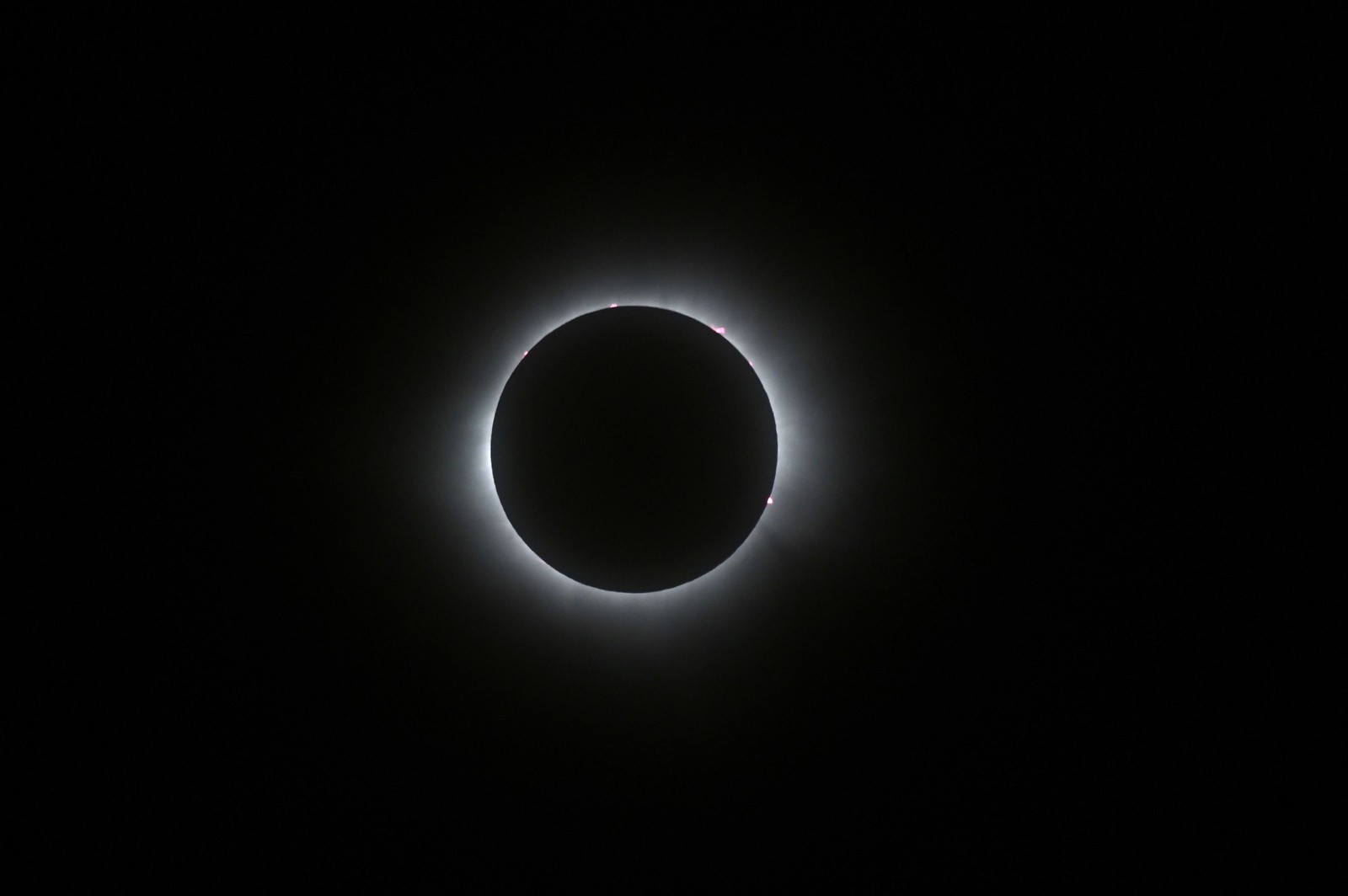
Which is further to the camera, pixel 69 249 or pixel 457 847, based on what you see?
pixel 457 847

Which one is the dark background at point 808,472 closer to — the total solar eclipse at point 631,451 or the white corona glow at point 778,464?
the white corona glow at point 778,464

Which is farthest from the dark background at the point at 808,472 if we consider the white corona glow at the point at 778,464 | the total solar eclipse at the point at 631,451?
the total solar eclipse at the point at 631,451

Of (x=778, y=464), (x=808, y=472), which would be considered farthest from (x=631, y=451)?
(x=808, y=472)

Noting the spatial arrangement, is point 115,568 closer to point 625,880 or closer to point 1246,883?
point 625,880

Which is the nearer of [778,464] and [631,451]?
[631,451]

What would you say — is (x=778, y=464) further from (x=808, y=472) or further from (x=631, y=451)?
(x=631, y=451)

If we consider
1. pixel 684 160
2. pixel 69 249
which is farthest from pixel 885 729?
pixel 69 249

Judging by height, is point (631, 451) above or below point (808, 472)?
below

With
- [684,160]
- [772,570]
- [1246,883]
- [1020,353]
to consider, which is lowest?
[1246,883]
